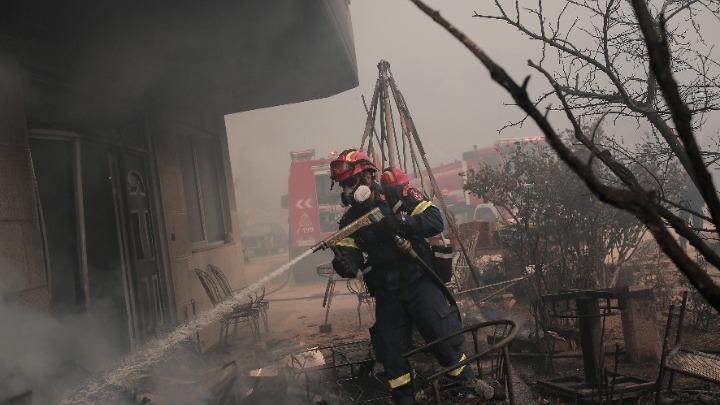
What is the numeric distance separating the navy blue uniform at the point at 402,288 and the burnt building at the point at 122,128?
256cm

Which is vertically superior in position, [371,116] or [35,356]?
[371,116]

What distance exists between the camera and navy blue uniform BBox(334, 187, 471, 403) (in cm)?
376

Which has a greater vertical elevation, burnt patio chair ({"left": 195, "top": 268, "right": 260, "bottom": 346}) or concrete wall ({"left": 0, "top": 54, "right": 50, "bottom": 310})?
concrete wall ({"left": 0, "top": 54, "right": 50, "bottom": 310})

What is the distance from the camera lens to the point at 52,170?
5.45m

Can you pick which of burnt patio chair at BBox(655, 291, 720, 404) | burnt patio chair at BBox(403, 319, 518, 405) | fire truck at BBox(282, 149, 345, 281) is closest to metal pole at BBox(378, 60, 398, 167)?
burnt patio chair at BBox(403, 319, 518, 405)

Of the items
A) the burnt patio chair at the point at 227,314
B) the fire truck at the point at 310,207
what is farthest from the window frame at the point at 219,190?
the fire truck at the point at 310,207

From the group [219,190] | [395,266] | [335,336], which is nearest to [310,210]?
[219,190]

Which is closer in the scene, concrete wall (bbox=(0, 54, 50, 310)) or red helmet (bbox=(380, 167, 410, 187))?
concrete wall (bbox=(0, 54, 50, 310))

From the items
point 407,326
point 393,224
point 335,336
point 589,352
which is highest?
point 393,224

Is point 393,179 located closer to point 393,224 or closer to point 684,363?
point 393,224

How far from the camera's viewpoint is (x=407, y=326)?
154 inches

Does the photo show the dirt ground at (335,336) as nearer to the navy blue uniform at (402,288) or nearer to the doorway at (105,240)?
the navy blue uniform at (402,288)

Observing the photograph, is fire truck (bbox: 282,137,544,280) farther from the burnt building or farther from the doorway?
the doorway

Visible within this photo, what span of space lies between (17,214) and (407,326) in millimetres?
3101
